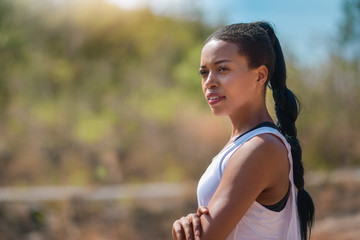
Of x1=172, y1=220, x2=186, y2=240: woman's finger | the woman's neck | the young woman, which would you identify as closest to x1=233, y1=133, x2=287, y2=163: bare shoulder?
the young woman

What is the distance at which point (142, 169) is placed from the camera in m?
7.88

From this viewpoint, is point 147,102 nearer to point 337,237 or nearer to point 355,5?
point 355,5

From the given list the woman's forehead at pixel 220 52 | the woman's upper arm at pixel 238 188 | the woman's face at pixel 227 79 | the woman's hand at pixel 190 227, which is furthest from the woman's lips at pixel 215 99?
the woman's hand at pixel 190 227

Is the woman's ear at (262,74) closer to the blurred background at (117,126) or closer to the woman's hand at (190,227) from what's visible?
the woman's hand at (190,227)

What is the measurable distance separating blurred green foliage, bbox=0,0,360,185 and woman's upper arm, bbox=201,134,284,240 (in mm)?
4515

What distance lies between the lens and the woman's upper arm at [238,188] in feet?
4.02

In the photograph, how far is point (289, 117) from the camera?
1.57m

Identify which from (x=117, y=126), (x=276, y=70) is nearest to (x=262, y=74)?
(x=276, y=70)

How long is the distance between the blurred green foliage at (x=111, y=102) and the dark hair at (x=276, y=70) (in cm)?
418

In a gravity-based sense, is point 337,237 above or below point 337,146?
below

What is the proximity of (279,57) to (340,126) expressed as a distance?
6.28 meters

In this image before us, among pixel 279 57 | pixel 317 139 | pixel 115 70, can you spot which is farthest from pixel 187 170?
pixel 279 57

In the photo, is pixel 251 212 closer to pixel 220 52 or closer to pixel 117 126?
pixel 220 52

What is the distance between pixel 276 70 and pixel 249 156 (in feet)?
1.30
